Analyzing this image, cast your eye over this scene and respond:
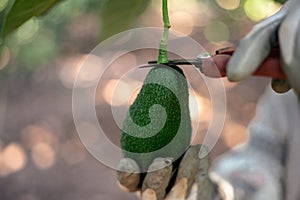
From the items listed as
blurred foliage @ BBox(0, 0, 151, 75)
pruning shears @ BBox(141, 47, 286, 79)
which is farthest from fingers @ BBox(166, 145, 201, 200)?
blurred foliage @ BBox(0, 0, 151, 75)

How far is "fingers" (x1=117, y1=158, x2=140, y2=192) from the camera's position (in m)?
0.75

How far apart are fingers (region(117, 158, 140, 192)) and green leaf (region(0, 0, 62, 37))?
0.72ft

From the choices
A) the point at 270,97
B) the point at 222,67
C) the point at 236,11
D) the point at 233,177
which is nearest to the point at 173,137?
the point at 222,67

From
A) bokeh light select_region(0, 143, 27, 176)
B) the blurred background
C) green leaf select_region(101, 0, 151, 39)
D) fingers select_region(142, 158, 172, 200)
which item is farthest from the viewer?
bokeh light select_region(0, 143, 27, 176)

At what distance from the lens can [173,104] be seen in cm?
76

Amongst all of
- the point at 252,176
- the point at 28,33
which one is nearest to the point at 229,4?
the point at 28,33

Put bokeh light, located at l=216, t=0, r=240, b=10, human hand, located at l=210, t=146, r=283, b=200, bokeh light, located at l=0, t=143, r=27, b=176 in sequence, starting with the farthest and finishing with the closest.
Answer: bokeh light, located at l=0, t=143, r=27, b=176 → bokeh light, located at l=216, t=0, r=240, b=10 → human hand, located at l=210, t=146, r=283, b=200

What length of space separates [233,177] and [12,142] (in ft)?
6.93

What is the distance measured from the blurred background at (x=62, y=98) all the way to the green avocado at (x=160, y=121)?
196 cm

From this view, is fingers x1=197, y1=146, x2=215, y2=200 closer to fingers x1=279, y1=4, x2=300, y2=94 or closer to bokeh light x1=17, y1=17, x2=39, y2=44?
fingers x1=279, y1=4, x2=300, y2=94

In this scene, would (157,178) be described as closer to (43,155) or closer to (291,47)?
(291,47)

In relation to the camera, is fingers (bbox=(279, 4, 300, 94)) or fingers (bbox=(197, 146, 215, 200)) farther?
fingers (bbox=(197, 146, 215, 200))

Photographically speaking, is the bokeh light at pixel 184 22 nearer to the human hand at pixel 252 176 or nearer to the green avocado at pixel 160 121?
the human hand at pixel 252 176

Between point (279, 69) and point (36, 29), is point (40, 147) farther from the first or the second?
point (279, 69)
